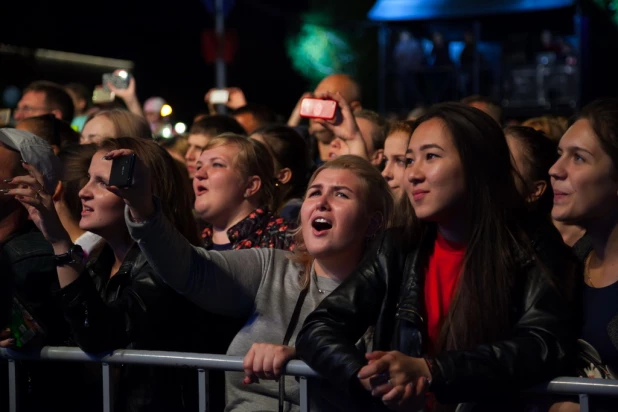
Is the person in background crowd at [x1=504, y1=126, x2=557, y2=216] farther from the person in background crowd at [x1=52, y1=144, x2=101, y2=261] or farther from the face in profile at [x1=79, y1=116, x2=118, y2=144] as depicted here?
the face in profile at [x1=79, y1=116, x2=118, y2=144]

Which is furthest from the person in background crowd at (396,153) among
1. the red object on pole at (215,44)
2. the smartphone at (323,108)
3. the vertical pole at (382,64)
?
the vertical pole at (382,64)

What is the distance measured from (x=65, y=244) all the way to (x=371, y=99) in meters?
18.8

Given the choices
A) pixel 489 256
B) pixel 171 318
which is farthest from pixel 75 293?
pixel 489 256

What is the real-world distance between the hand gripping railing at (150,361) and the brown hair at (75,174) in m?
1.18

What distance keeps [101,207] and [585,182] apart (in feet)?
6.38

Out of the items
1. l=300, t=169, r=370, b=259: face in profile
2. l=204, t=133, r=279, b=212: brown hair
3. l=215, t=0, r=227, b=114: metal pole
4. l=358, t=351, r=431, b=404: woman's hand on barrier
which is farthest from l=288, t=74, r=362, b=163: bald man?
l=215, t=0, r=227, b=114: metal pole

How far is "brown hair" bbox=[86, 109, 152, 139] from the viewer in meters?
5.59

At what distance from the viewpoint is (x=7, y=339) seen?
143 inches

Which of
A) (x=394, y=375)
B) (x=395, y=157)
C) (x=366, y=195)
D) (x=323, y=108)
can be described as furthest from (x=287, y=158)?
(x=394, y=375)

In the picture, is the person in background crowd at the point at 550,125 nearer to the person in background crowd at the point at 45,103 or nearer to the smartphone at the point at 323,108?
the smartphone at the point at 323,108

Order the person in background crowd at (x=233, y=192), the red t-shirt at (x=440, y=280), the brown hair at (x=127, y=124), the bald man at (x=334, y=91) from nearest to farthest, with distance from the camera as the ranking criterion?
1. the red t-shirt at (x=440, y=280)
2. the person in background crowd at (x=233, y=192)
3. the brown hair at (x=127, y=124)
4. the bald man at (x=334, y=91)

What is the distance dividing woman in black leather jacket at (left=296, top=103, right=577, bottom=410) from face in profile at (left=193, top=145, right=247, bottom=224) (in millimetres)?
1702

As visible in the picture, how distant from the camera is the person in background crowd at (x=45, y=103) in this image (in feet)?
23.6

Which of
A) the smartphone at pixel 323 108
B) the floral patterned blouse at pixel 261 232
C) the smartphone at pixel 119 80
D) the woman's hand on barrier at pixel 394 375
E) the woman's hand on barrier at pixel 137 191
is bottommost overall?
the woman's hand on barrier at pixel 394 375
